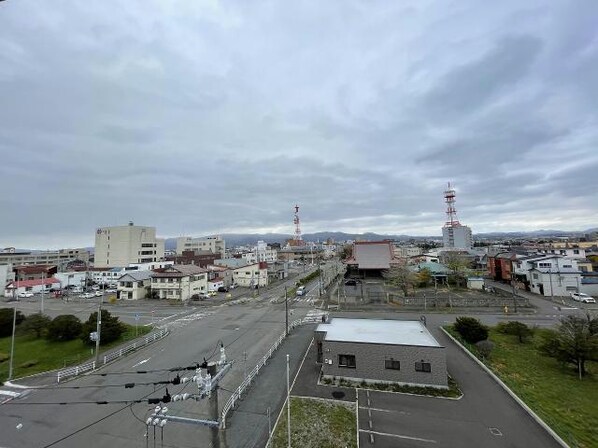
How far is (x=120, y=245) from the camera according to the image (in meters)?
75.6

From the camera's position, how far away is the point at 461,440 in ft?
38.8

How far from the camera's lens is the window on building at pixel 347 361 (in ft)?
57.5

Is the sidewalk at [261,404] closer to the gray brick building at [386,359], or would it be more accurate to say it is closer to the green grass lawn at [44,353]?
the gray brick building at [386,359]

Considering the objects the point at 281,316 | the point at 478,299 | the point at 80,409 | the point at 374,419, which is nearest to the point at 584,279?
the point at 478,299

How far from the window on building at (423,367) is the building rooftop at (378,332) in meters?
0.94

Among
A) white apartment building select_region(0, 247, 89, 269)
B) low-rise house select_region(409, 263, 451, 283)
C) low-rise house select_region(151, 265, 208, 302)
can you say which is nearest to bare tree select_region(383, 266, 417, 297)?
low-rise house select_region(409, 263, 451, 283)

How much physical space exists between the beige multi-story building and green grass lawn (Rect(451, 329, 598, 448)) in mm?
77438

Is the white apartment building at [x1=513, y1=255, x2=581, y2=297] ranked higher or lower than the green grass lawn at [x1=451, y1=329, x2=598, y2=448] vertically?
higher

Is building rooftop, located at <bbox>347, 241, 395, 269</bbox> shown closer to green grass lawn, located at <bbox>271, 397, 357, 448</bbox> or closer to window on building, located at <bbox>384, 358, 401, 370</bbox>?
window on building, located at <bbox>384, 358, 401, 370</bbox>

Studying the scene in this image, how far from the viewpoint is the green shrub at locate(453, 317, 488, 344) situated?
75.8ft

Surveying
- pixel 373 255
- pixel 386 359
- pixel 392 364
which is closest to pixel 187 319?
pixel 386 359

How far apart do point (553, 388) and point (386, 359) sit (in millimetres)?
9130

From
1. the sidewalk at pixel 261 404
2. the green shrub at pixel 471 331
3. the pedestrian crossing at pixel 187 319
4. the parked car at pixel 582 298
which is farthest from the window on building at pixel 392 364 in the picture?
the parked car at pixel 582 298

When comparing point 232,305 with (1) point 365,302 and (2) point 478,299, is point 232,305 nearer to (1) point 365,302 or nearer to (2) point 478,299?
(1) point 365,302
